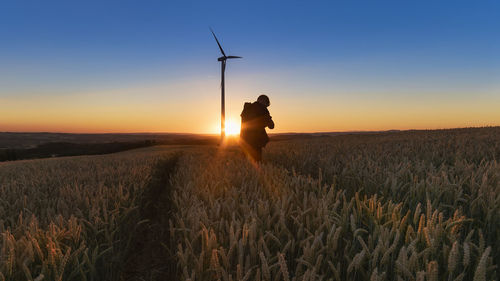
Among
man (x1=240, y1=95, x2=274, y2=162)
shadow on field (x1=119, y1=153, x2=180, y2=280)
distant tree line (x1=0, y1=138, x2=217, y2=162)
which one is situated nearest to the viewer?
shadow on field (x1=119, y1=153, x2=180, y2=280)

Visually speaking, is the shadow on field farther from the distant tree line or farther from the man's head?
the distant tree line

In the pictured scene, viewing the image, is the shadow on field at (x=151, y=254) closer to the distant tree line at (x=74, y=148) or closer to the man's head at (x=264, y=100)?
the man's head at (x=264, y=100)

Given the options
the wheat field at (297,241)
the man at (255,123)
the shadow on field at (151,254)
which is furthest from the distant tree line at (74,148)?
the wheat field at (297,241)

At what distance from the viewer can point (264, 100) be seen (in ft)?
31.5

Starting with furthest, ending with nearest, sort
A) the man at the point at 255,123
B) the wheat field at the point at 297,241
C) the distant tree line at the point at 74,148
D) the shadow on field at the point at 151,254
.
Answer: the distant tree line at the point at 74,148
the man at the point at 255,123
the shadow on field at the point at 151,254
the wheat field at the point at 297,241

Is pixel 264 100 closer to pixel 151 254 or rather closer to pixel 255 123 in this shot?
pixel 255 123

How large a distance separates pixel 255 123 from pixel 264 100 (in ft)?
2.52

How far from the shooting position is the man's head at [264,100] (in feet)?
31.5

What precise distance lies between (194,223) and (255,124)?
7.22m

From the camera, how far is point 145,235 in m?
5.55

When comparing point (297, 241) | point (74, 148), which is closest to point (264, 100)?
point (297, 241)

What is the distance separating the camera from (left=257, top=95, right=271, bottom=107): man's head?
31.5 ft

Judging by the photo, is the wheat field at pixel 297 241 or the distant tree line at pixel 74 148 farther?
the distant tree line at pixel 74 148

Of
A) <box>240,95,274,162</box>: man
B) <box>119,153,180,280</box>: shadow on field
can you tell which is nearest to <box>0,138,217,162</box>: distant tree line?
<box>240,95,274,162</box>: man
